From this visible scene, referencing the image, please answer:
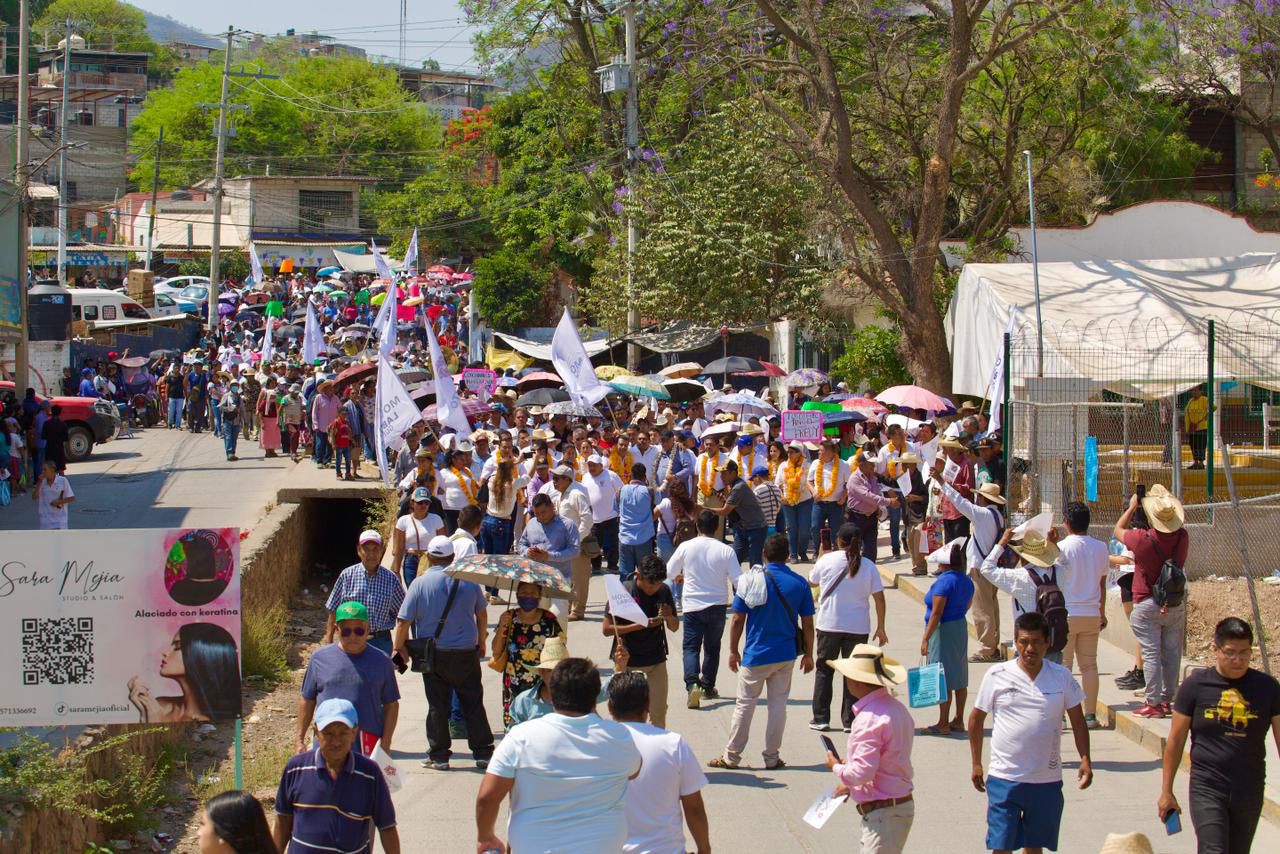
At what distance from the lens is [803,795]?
354 inches

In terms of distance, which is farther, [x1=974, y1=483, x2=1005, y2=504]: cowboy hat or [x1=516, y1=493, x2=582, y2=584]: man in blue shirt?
[x1=516, y1=493, x2=582, y2=584]: man in blue shirt

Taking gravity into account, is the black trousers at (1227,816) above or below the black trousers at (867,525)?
below

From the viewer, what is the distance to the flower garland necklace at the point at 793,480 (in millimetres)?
17328

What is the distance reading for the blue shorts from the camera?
6742mm

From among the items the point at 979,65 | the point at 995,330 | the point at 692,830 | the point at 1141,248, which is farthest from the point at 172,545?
the point at 1141,248

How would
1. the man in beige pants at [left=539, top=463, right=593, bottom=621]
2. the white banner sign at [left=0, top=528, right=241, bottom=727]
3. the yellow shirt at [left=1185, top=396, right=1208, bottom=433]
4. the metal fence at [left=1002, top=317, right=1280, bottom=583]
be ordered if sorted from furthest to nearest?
the yellow shirt at [left=1185, top=396, right=1208, bottom=433]
the metal fence at [left=1002, top=317, right=1280, bottom=583]
the man in beige pants at [left=539, top=463, right=593, bottom=621]
the white banner sign at [left=0, top=528, right=241, bottom=727]

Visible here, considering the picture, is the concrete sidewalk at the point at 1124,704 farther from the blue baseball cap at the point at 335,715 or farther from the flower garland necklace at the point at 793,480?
the blue baseball cap at the point at 335,715

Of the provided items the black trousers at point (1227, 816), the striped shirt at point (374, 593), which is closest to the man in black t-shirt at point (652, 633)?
the striped shirt at point (374, 593)

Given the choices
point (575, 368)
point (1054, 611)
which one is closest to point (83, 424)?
point (575, 368)

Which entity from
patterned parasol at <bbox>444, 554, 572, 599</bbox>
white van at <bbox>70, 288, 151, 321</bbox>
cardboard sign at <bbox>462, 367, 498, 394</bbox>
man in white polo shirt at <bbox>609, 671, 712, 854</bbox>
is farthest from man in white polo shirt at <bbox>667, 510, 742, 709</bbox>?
white van at <bbox>70, 288, 151, 321</bbox>

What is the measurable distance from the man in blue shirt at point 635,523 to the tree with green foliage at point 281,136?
82.6 meters

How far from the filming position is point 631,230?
32.8m

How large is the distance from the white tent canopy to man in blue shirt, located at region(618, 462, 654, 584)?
6.09 metres

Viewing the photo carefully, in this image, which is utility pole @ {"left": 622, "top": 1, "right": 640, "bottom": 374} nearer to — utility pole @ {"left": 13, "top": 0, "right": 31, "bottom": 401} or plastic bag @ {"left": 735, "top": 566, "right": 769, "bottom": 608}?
utility pole @ {"left": 13, "top": 0, "right": 31, "bottom": 401}
